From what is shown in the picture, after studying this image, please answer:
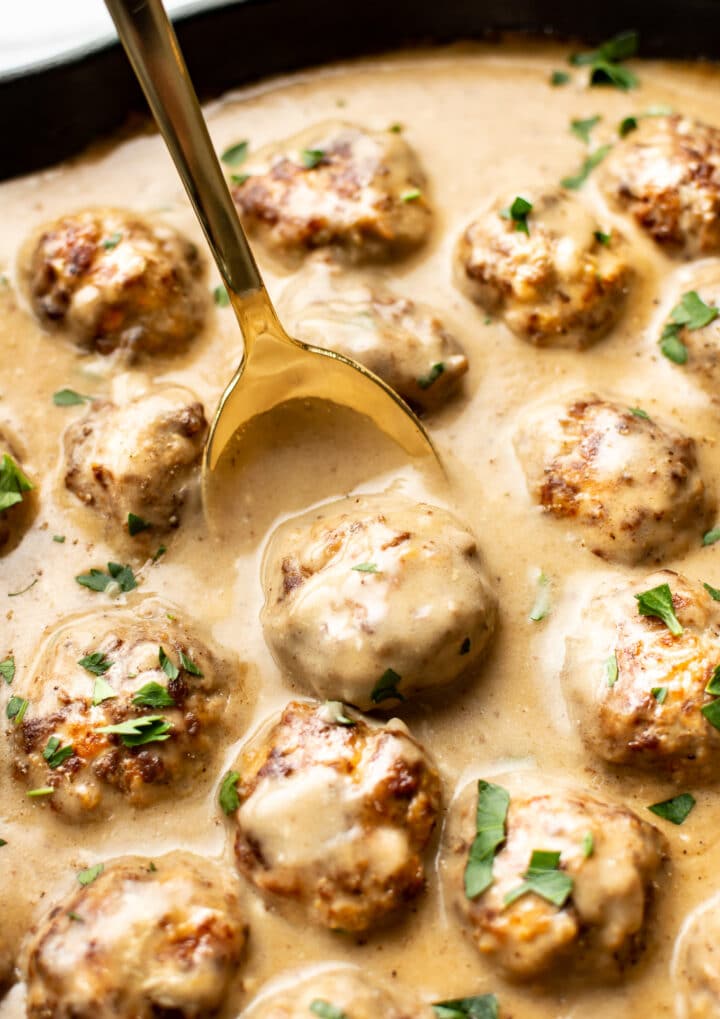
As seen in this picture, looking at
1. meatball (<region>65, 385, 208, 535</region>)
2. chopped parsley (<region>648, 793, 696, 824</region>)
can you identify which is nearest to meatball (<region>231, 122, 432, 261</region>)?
meatball (<region>65, 385, 208, 535</region>)

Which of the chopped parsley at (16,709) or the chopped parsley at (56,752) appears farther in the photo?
the chopped parsley at (16,709)

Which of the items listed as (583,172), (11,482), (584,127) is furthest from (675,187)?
(11,482)

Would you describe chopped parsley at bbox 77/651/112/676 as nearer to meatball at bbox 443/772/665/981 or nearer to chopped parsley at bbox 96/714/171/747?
chopped parsley at bbox 96/714/171/747

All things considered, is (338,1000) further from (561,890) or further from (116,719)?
(116,719)

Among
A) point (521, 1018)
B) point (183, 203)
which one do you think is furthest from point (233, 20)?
point (521, 1018)

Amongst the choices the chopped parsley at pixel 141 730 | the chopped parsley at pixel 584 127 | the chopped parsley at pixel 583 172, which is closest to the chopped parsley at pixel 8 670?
the chopped parsley at pixel 141 730

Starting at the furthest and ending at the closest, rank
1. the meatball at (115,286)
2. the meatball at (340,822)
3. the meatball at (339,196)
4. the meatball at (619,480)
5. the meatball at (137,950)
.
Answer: the meatball at (339,196), the meatball at (115,286), the meatball at (619,480), the meatball at (340,822), the meatball at (137,950)

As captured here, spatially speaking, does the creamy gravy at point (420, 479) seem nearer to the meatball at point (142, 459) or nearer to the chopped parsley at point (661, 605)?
the meatball at point (142, 459)
